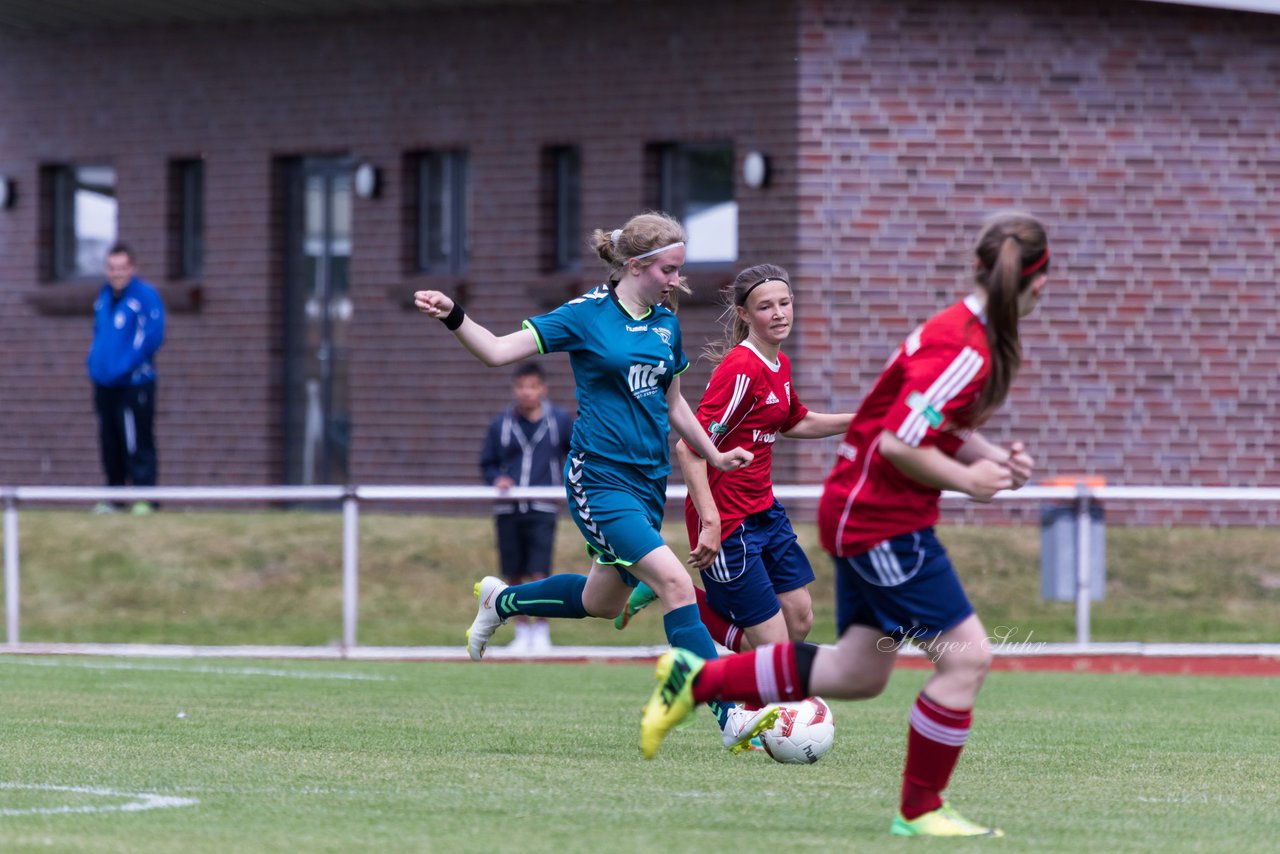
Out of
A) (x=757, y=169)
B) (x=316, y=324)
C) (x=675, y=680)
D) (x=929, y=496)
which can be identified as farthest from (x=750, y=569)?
(x=316, y=324)

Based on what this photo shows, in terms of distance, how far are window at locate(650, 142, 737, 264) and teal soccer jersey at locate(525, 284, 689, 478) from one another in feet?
28.9

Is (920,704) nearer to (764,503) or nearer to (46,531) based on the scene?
(764,503)

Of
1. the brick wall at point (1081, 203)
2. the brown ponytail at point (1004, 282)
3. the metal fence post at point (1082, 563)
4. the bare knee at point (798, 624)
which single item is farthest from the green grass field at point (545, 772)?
the brick wall at point (1081, 203)

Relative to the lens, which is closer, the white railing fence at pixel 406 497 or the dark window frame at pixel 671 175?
the white railing fence at pixel 406 497

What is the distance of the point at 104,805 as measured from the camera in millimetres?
6301

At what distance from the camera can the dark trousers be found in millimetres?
16969

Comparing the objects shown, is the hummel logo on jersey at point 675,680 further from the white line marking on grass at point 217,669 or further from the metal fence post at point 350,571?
the metal fence post at point 350,571

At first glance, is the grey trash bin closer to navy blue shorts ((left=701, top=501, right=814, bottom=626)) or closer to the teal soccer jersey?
navy blue shorts ((left=701, top=501, right=814, bottom=626))

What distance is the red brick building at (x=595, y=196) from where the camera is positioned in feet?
53.9

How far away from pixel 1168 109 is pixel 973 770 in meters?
10.4

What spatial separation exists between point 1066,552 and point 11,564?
286 inches

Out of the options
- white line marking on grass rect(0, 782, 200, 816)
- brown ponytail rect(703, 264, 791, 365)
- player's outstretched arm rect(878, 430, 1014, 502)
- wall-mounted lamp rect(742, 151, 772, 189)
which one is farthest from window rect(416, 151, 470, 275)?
player's outstretched arm rect(878, 430, 1014, 502)

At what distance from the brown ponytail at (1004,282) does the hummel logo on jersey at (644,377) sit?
2420 mm

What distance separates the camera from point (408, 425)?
18.3 meters
